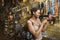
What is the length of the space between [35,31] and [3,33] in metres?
0.36

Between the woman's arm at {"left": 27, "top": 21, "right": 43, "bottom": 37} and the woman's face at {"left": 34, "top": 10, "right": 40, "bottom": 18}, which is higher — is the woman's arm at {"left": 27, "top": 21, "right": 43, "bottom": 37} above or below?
below

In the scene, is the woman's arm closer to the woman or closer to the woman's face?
the woman

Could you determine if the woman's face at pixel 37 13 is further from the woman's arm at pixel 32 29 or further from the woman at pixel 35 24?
the woman's arm at pixel 32 29

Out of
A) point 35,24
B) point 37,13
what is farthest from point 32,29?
point 37,13

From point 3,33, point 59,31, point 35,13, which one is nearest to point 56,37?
point 59,31

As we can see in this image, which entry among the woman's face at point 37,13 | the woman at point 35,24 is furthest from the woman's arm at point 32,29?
the woman's face at point 37,13

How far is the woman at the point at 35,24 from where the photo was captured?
1684 mm

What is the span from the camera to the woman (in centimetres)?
168

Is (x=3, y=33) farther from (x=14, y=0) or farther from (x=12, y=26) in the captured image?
(x=14, y=0)

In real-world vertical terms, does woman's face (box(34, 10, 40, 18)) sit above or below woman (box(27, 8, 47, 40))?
above

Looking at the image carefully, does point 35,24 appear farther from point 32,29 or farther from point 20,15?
point 20,15

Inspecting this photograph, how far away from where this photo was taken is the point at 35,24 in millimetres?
1697

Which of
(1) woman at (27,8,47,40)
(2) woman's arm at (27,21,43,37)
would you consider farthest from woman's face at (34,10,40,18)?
(2) woman's arm at (27,21,43,37)

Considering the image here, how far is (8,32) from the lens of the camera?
1780mm
